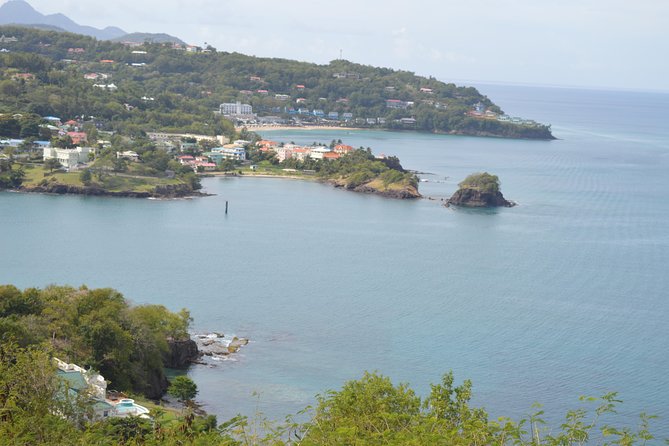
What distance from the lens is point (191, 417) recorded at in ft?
29.5

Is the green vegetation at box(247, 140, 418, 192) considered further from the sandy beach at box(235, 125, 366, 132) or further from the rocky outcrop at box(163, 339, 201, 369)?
the rocky outcrop at box(163, 339, 201, 369)

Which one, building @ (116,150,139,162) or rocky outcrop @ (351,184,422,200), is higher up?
building @ (116,150,139,162)

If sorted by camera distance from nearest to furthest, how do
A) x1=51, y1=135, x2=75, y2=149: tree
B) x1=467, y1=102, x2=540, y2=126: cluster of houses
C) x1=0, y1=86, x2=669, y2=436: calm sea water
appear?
x1=0, y1=86, x2=669, y2=436: calm sea water, x1=51, y1=135, x2=75, y2=149: tree, x1=467, y1=102, x2=540, y2=126: cluster of houses

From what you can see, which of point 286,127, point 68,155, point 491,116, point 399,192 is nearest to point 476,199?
point 399,192

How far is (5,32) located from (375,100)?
912 inches

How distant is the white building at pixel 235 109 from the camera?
56.1m

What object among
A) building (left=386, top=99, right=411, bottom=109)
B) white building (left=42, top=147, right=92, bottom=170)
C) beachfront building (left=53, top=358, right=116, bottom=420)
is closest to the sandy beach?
building (left=386, top=99, right=411, bottom=109)

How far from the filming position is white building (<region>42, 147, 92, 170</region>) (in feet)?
101

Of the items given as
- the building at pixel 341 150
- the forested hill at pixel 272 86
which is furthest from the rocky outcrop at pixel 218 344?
the forested hill at pixel 272 86

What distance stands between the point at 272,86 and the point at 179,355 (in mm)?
51604

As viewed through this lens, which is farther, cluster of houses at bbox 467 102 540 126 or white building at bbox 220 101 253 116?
cluster of houses at bbox 467 102 540 126

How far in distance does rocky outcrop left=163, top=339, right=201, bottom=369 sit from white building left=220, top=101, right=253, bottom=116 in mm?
42732

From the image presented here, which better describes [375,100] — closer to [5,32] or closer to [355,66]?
[355,66]

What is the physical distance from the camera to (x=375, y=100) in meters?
63.9
